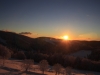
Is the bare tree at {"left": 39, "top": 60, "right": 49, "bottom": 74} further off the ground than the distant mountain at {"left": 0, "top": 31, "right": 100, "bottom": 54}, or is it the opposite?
the distant mountain at {"left": 0, "top": 31, "right": 100, "bottom": 54}

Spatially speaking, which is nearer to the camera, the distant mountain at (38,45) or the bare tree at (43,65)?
the bare tree at (43,65)

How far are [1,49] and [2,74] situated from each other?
580 inches

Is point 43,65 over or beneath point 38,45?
beneath

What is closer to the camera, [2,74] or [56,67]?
[2,74]

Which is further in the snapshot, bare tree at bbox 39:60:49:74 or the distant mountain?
the distant mountain

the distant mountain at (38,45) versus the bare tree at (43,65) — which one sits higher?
the distant mountain at (38,45)

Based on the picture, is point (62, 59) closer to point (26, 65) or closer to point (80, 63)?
point (80, 63)

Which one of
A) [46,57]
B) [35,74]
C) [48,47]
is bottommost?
[35,74]

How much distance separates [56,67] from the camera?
31359 millimetres

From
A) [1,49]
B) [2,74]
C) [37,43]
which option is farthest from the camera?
[37,43]

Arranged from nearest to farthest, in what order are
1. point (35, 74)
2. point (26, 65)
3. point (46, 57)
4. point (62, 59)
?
point (35, 74) → point (26, 65) → point (62, 59) → point (46, 57)

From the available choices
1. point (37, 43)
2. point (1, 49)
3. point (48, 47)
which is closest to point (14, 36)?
point (37, 43)

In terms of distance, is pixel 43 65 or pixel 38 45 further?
pixel 38 45

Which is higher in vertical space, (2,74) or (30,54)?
(30,54)
